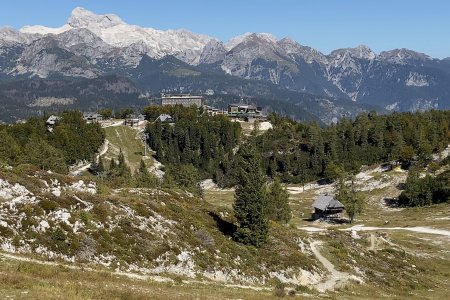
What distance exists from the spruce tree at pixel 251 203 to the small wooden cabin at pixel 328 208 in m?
81.3

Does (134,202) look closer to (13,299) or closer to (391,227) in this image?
(13,299)

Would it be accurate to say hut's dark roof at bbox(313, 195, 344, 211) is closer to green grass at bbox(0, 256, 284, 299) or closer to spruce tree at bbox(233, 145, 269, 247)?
spruce tree at bbox(233, 145, 269, 247)

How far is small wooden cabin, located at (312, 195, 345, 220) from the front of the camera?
145m

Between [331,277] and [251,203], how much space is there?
15.2m

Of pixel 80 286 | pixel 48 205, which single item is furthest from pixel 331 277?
pixel 80 286

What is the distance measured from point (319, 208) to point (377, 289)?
273 feet

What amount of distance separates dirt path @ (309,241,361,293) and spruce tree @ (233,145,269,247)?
34.7ft

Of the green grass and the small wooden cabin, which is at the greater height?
the green grass

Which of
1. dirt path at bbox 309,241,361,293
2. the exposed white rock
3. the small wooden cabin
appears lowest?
the small wooden cabin

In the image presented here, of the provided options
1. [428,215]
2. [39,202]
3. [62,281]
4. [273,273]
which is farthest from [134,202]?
[428,215]

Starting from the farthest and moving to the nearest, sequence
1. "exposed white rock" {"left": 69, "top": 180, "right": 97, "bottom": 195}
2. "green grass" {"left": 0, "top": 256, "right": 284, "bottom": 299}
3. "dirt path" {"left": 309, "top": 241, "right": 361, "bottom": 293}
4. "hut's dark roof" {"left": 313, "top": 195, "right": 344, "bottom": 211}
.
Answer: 1. "hut's dark roof" {"left": 313, "top": 195, "right": 344, "bottom": 211}
2. "exposed white rock" {"left": 69, "top": 180, "right": 97, "bottom": 195}
3. "dirt path" {"left": 309, "top": 241, "right": 361, "bottom": 293}
4. "green grass" {"left": 0, "top": 256, "right": 284, "bottom": 299}

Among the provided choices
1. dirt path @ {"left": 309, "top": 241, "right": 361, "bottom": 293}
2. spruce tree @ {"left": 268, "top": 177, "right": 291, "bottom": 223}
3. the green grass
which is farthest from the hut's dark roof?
the green grass

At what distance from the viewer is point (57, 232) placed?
164 feet

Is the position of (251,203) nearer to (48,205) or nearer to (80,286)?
(48,205)
